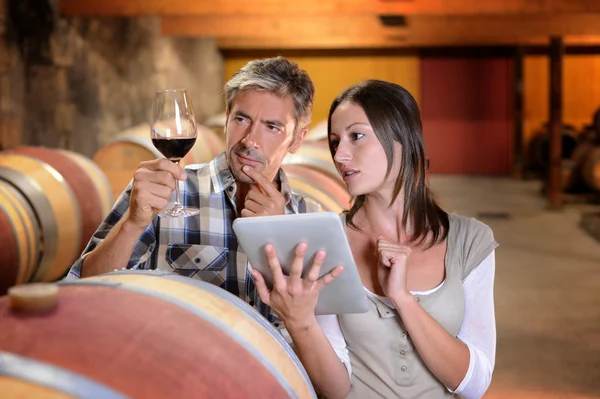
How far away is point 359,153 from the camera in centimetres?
188

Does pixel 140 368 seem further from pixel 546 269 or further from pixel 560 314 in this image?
pixel 546 269

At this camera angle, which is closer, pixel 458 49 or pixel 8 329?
pixel 8 329

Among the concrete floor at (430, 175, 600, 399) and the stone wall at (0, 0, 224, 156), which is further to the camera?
the stone wall at (0, 0, 224, 156)

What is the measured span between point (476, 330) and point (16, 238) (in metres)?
2.98

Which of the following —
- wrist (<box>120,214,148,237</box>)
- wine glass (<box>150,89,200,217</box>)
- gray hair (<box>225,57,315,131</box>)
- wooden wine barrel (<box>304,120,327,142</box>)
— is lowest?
wooden wine barrel (<box>304,120,327,142</box>)

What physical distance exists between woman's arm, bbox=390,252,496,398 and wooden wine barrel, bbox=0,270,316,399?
34cm

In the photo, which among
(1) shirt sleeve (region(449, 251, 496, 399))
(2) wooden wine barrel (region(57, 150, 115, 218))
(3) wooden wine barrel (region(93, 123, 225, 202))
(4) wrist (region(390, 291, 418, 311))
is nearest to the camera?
(4) wrist (region(390, 291, 418, 311))

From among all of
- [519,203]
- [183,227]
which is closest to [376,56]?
[519,203]

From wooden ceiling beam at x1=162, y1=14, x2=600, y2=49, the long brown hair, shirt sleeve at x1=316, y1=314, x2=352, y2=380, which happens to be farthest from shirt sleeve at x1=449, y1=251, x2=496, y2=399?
wooden ceiling beam at x1=162, y1=14, x2=600, y2=49

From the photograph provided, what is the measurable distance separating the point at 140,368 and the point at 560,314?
4.79 m

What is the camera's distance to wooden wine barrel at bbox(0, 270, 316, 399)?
1069 millimetres

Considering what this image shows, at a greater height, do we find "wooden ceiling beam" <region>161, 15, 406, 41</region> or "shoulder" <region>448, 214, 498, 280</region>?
"wooden ceiling beam" <region>161, 15, 406, 41</region>

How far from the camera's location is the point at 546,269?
6.87 m

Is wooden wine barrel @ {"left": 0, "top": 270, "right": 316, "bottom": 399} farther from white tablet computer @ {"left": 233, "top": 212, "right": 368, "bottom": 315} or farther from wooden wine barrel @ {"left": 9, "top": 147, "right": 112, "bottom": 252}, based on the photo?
wooden wine barrel @ {"left": 9, "top": 147, "right": 112, "bottom": 252}
